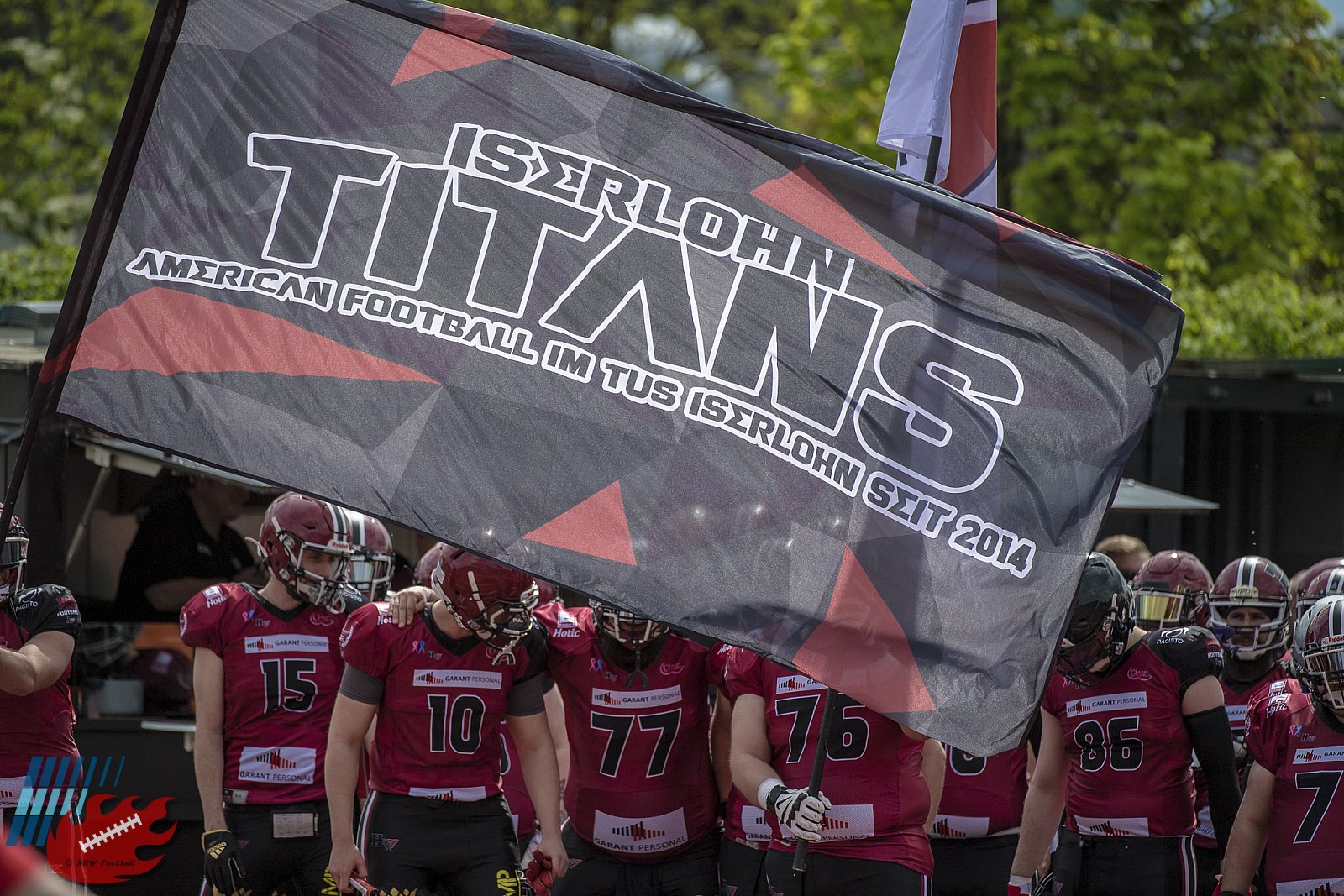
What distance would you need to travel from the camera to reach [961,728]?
430 centimetres

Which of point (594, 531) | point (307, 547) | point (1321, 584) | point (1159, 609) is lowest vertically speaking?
point (307, 547)

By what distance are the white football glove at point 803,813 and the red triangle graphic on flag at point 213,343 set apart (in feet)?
5.74

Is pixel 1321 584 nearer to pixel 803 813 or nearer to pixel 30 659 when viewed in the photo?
pixel 803 813

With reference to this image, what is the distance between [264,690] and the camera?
6.05m

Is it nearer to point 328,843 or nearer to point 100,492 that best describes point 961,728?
point 328,843

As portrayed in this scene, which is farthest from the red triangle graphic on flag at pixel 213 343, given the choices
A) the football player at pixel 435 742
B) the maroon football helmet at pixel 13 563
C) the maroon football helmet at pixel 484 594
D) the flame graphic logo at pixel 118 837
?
the flame graphic logo at pixel 118 837

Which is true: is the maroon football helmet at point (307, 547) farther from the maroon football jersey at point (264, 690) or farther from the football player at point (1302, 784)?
the football player at point (1302, 784)

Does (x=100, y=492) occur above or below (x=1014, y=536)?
below

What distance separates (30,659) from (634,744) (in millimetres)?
2211

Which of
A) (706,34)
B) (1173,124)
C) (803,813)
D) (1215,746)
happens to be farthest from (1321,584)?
(706,34)

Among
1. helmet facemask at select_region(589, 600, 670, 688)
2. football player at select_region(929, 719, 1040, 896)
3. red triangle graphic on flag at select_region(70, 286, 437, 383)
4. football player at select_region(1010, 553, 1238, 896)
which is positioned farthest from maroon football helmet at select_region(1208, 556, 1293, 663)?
red triangle graphic on flag at select_region(70, 286, 437, 383)

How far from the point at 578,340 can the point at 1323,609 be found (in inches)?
112

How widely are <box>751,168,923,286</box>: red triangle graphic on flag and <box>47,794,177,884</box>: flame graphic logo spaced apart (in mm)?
4800

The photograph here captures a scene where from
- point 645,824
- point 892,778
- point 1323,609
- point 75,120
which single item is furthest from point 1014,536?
point 75,120
